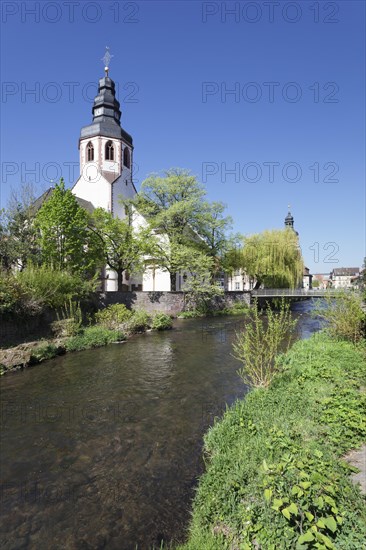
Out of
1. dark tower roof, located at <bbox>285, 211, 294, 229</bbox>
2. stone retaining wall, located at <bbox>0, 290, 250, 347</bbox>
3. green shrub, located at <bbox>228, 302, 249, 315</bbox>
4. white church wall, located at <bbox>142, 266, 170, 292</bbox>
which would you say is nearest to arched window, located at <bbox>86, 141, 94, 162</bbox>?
white church wall, located at <bbox>142, 266, 170, 292</bbox>

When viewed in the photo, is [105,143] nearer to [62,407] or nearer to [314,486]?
[62,407]

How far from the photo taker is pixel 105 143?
39.9 m

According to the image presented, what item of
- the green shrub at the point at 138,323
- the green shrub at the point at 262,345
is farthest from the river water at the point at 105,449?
the green shrub at the point at 138,323

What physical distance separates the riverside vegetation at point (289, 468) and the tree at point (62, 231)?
2112cm

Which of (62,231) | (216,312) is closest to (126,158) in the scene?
(62,231)

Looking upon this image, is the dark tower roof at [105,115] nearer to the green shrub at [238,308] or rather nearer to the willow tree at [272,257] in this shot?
the willow tree at [272,257]

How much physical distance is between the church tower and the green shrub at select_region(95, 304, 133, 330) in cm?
1912

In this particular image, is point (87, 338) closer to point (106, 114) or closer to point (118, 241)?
point (118, 241)

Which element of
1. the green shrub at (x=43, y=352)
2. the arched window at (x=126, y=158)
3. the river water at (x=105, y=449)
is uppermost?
the arched window at (x=126, y=158)

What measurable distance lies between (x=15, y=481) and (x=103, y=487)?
1.65 meters

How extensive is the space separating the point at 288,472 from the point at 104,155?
41.6 m

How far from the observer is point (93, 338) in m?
18.0

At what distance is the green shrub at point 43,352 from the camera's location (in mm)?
14422

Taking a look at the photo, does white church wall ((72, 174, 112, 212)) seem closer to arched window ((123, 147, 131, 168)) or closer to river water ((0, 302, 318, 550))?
arched window ((123, 147, 131, 168))
